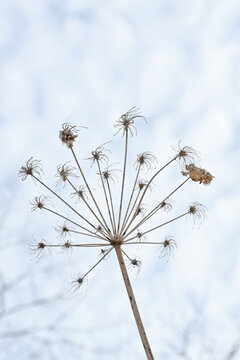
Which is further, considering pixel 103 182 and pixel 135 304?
pixel 103 182

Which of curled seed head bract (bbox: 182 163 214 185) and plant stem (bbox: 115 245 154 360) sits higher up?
curled seed head bract (bbox: 182 163 214 185)

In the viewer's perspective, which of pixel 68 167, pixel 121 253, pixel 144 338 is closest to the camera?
pixel 144 338

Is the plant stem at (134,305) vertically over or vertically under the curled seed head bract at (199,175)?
under

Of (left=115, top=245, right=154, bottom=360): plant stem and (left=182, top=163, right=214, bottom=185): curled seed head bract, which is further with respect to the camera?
(left=182, top=163, right=214, bottom=185): curled seed head bract

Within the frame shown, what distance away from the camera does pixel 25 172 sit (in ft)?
46.3

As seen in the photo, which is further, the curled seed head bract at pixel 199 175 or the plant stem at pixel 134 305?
the curled seed head bract at pixel 199 175

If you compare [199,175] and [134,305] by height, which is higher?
[199,175]

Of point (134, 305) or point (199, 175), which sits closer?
point (134, 305)

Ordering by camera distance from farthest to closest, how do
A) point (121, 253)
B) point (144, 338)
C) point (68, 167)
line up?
point (68, 167) → point (121, 253) → point (144, 338)

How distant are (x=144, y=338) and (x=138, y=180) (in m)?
3.98

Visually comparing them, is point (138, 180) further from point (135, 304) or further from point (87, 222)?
point (135, 304)

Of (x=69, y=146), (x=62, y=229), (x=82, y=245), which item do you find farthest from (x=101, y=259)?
(x=69, y=146)

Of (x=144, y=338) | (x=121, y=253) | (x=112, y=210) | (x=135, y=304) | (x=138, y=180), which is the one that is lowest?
(x=144, y=338)

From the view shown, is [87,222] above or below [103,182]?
below
